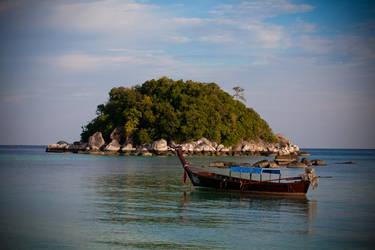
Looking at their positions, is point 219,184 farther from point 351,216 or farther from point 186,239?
point 186,239

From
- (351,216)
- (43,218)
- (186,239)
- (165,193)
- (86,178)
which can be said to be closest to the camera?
(186,239)

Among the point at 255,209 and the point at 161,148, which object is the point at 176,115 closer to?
the point at 161,148

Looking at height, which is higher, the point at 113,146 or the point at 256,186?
the point at 113,146

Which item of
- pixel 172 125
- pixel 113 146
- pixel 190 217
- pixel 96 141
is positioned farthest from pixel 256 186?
pixel 96 141

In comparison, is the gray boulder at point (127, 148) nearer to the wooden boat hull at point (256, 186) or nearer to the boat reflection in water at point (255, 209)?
the boat reflection in water at point (255, 209)

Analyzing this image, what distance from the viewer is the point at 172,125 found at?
77688mm

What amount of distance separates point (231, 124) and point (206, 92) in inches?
363

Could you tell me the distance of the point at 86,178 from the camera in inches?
1293

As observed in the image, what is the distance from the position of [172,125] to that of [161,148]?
5.16 metres

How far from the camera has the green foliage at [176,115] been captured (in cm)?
7862

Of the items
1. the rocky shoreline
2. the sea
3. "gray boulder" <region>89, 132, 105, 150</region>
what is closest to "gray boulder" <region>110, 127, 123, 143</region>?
the rocky shoreline

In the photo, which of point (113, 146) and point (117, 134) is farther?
point (117, 134)

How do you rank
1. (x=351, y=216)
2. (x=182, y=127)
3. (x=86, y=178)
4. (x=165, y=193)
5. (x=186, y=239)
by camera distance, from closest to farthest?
(x=186, y=239)
(x=351, y=216)
(x=165, y=193)
(x=86, y=178)
(x=182, y=127)

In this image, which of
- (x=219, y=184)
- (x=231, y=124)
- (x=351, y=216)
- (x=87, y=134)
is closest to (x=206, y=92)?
(x=231, y=124)
